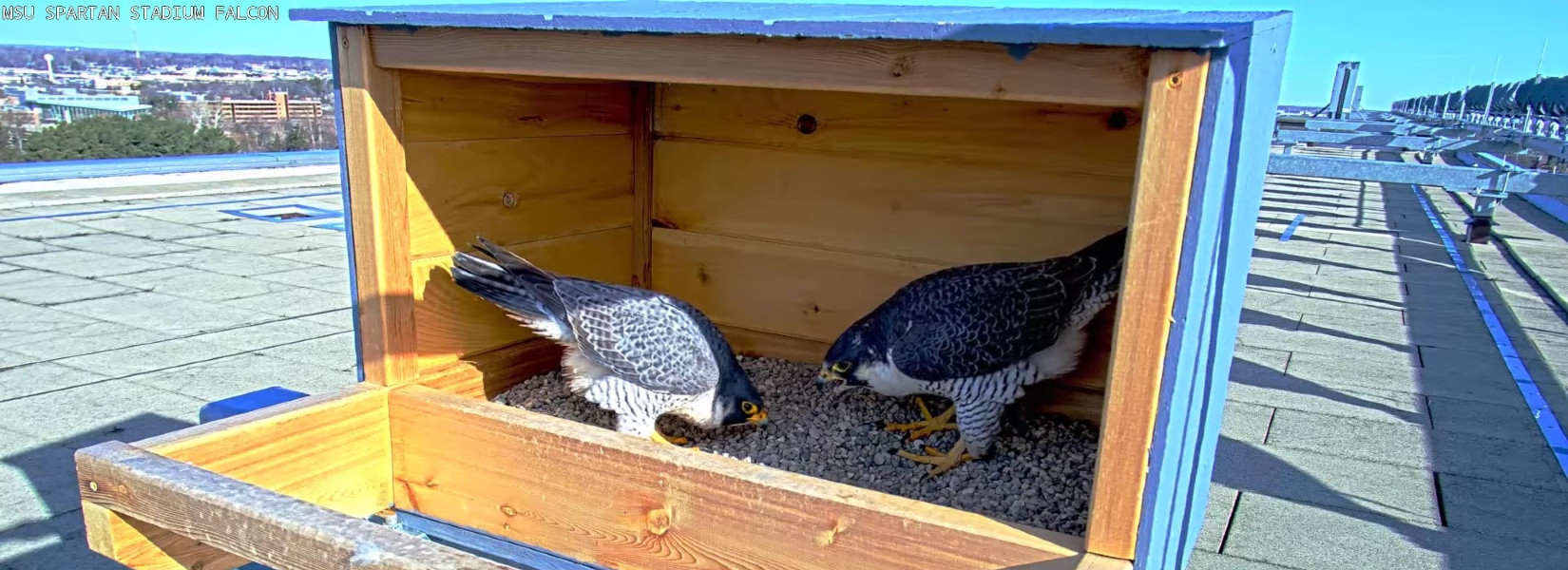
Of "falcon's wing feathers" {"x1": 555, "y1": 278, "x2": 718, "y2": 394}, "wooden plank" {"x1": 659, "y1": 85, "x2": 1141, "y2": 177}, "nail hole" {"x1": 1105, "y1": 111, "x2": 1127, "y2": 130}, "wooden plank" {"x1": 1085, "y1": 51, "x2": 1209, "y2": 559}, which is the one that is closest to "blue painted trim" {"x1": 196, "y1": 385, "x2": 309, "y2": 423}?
"falcon's wing feathers" {"x1": 555, "y1": 278, "x2": 718, "y2": 394}

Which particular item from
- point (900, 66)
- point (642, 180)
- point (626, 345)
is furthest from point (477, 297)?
point (900, 66)

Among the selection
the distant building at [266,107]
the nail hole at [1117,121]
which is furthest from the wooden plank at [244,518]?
the distant building at [266,107]

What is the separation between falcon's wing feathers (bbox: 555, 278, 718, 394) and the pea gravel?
0.20 metres

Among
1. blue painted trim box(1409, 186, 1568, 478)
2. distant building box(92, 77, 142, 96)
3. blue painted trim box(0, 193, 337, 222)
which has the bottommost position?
blue painted trim box(0, 193, 337, 222)

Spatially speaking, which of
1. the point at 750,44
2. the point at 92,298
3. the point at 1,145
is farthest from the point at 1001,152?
the point at 1,145

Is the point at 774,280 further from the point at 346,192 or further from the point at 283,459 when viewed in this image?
the point at 283,459

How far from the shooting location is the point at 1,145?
12.8 metres

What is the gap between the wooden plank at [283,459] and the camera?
4.69 feet

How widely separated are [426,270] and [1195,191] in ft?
4.54

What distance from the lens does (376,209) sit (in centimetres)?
169

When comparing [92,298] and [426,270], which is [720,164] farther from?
[92,298]

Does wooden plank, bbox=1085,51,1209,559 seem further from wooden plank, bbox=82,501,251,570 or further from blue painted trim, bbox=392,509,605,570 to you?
wooden plank, bbox=82,501,251,570

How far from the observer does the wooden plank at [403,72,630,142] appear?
178 cm

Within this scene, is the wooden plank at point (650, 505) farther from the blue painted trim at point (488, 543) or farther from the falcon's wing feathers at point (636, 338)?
the falcon's wing feathers at point (636, 338)
